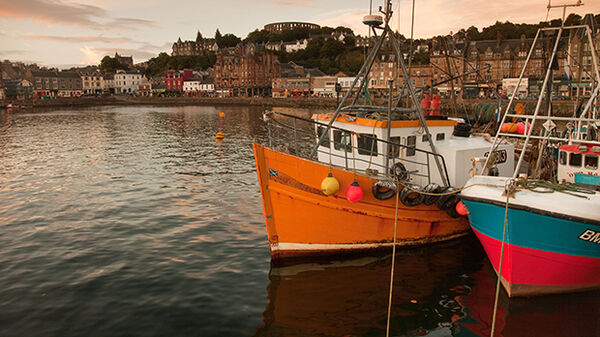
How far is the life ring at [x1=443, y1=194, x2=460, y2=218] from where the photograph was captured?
11.9 m

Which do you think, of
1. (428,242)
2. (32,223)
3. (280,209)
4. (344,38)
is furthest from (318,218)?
(344,38)

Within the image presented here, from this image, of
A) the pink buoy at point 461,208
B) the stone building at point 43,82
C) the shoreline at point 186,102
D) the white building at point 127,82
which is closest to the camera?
the pink buoy at point 461,208

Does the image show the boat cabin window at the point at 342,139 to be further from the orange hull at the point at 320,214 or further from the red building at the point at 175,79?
the red building at the point at 175,79

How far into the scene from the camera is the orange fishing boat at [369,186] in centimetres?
1114

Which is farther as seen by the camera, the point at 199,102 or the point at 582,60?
the point at 199,102

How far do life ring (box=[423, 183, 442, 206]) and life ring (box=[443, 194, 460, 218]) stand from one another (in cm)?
39

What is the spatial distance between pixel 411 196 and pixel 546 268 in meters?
3.69

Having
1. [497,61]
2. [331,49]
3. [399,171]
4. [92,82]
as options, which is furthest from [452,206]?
[92,82]

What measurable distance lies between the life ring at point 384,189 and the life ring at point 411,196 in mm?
309

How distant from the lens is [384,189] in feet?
37.5

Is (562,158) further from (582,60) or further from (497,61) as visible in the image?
(497,61)

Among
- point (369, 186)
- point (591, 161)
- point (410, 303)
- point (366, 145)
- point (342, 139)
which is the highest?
point (342, 139)

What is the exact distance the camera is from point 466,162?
42.8 ft

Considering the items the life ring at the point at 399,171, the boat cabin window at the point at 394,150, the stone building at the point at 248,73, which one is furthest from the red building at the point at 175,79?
the life ring at the point at 399,171
